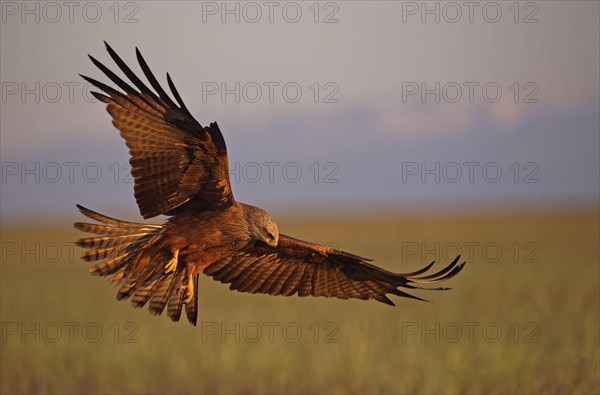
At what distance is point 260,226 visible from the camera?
324 inches

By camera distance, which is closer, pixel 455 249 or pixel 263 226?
pixel 263 226

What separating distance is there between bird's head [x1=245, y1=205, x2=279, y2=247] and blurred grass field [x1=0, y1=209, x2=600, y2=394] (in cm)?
451

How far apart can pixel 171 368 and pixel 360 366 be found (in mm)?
2569

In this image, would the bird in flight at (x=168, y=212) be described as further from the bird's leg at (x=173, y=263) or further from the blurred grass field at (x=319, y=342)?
the blurred grass field at (x=319, y=342)

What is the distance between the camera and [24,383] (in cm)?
1239

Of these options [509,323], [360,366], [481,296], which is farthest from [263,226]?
[481,296]

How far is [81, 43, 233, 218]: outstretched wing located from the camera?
7852 mm

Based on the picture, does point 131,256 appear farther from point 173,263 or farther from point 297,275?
point 297,275

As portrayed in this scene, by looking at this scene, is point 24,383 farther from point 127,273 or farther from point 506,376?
point 506,376

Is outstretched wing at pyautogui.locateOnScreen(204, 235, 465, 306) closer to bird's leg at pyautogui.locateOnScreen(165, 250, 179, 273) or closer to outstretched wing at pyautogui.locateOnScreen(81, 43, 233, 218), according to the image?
bird's leg at pyautogui.locateOnScreen(165, 250, 179, 273)

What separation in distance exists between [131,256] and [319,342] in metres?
7.13

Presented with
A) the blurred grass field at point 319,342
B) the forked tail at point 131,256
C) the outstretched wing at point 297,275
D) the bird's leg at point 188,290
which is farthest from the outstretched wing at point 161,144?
the blurred grass field at point 319,342

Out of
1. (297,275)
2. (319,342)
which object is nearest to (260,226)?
(297,275)

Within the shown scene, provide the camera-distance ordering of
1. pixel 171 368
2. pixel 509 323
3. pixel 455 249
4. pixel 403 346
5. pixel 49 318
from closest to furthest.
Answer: pixel 171 368, pixel 403 346, pixel 509 323, pixel 49 318, pixel 455 249
